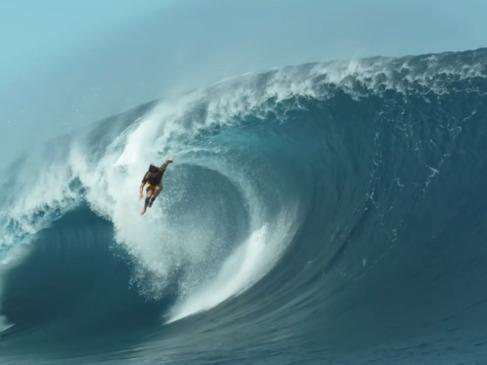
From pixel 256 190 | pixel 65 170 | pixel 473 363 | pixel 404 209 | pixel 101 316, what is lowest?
pixel 473 363

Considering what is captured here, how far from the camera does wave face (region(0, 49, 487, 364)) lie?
13.2m

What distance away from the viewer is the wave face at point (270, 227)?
1322cm

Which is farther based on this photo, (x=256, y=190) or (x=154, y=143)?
(x=154, y=143)

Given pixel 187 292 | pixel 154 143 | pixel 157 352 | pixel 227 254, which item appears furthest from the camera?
pixel 154 143

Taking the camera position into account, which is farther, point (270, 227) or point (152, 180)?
point (270, 227)

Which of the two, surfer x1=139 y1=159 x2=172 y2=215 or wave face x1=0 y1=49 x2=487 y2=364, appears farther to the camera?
surfer x1=139 y1=159 x2=172 y2=215

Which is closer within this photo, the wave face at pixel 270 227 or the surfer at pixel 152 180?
the wave face at pixel 270 227

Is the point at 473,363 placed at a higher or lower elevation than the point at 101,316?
lower

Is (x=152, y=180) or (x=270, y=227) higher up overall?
(x=152, y=180)

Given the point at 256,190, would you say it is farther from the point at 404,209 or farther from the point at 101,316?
the point at 101,316

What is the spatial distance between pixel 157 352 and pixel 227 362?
182 centimetres

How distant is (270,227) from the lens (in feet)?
59.2

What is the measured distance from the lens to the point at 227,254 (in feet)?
56.8

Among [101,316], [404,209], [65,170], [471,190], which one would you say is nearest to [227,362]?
[101,316]
